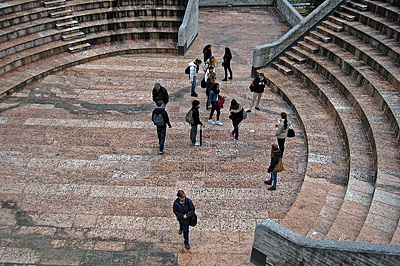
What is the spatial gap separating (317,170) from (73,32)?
487 inches

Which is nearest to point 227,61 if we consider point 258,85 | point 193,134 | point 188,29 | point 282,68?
point 282,68

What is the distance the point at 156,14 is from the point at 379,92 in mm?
11416

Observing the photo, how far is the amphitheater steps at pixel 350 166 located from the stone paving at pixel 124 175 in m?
1.18

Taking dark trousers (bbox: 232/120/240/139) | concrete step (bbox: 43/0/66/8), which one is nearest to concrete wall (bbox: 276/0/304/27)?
dark trousers (bbox: 232/120/240/139)

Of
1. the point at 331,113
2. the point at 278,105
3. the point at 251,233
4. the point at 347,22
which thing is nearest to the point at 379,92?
the point at 331,113

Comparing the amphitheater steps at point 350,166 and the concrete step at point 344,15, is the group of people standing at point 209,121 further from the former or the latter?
the concrete step at point 344,15

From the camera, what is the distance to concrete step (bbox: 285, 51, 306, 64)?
48.1 feet

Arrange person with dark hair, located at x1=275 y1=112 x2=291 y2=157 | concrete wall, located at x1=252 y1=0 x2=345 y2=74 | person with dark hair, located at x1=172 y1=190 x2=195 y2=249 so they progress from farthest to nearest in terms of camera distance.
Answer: concrete wall, located at x1=252 y1=0 x2=345 y2=74 < person with dark hair, located at x1=275 y1=112 x2=291 y2=157 < person with dark hair, located at x1=172 y1=190 x2=195 y2=249

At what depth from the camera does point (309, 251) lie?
6309 millimetres

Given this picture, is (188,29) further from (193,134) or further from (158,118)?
(158,118)

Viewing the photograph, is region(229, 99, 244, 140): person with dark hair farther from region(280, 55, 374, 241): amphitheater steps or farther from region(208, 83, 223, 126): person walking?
region(280, 55, 374, 241): amphitheater steps

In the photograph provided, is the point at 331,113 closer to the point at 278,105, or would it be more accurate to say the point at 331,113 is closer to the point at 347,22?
the point at 278,105

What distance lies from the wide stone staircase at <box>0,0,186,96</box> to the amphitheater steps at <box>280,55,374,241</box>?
7817 mm

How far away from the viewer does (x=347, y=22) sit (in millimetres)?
14789
